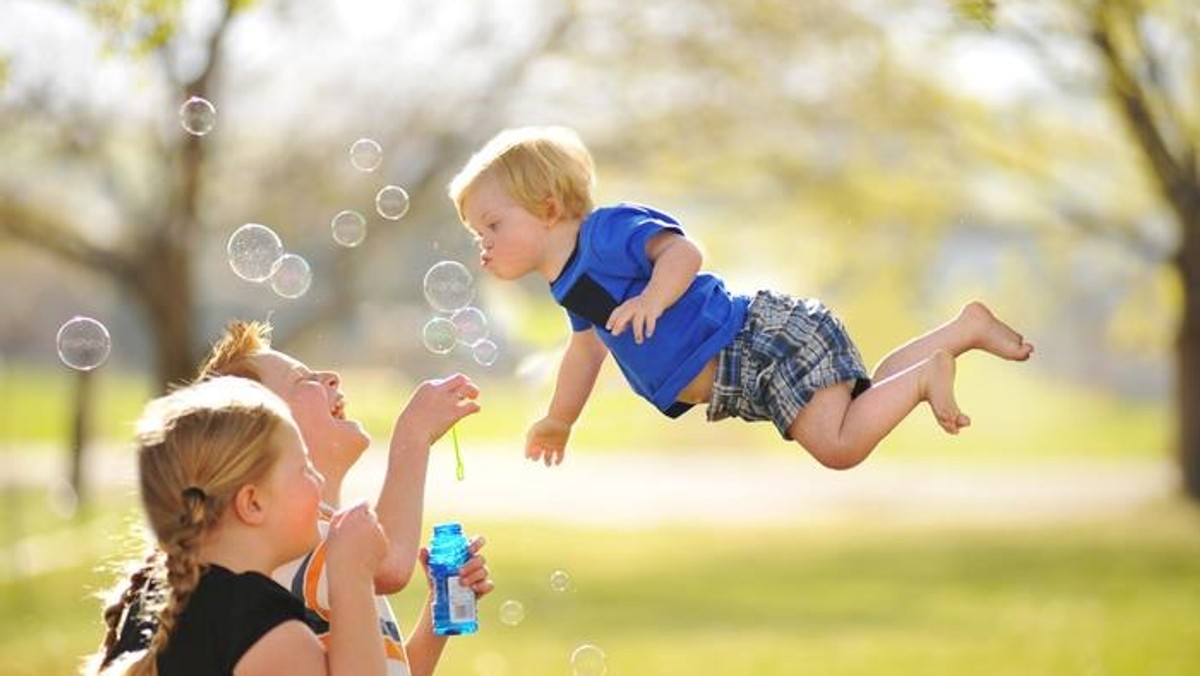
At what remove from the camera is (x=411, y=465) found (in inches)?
143

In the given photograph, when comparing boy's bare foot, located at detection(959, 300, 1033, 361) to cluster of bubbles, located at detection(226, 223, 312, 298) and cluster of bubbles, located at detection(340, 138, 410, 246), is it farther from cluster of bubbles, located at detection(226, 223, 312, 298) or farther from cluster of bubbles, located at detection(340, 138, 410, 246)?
cluster of bubbles, located at detection(226, 223, 312, 298)

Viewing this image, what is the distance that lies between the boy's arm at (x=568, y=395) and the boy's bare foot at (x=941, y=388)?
2.30 feet

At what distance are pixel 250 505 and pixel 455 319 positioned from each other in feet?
5.76

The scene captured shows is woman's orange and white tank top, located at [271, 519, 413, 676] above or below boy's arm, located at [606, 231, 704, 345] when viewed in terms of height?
below

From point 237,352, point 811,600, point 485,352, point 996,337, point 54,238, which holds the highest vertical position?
point 54,238

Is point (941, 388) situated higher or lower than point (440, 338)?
lower

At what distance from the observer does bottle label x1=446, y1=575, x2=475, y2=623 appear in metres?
3.66

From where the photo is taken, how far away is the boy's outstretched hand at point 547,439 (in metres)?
4.37

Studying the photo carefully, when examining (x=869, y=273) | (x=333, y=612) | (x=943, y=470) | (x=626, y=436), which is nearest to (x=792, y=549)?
(x=869, y=273)

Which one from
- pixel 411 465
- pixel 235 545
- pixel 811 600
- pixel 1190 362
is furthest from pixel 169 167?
pixel 235 545

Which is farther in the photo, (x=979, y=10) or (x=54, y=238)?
(x=54, y=238)

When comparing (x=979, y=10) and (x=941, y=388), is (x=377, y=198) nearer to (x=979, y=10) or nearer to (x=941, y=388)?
(x=979, y=10)

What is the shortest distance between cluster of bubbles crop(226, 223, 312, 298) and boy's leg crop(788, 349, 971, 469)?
1373 millimetres

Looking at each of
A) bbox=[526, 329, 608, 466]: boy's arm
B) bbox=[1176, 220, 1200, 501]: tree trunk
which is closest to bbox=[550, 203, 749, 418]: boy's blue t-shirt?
bbox=[526, 329, 608, 466]: boy's arm
